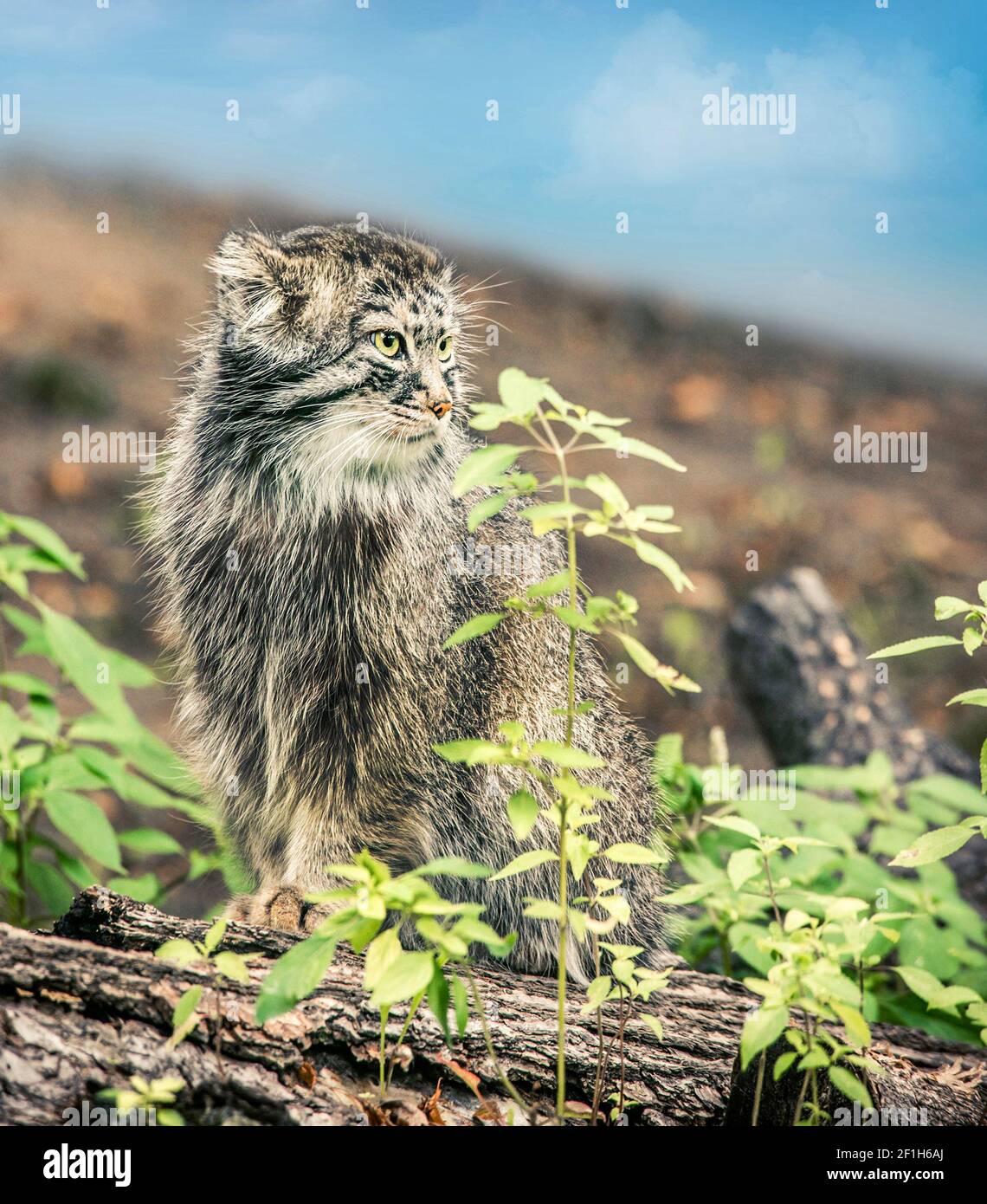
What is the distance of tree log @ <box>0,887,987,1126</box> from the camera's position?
2.11 m

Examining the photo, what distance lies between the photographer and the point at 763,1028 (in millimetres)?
1989

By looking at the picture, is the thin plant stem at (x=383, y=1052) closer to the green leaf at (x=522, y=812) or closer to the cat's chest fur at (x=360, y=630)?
the green leaf at (x=522, y=812)

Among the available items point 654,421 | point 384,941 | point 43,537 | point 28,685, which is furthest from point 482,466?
point 654,421

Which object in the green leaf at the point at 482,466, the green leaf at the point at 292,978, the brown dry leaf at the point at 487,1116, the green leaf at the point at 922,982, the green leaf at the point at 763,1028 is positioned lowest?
the brown dry leaf at the point at 487,1116

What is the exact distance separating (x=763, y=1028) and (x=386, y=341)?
1860 mm

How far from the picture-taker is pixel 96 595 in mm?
6465

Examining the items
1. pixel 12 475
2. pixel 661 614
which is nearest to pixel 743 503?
pixel 661 614

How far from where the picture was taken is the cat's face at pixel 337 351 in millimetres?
2928

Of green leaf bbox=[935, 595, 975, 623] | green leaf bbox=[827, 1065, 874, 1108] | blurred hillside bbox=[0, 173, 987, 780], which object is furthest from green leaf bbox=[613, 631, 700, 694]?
blurred hillside bbox=[0, 173, 987, 780]

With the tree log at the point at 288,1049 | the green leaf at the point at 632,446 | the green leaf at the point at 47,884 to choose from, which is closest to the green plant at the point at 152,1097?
the tree log at the point at 288,1049

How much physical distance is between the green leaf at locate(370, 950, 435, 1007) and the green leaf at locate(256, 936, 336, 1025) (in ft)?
0.36

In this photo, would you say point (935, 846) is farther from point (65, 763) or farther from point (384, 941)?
point (65, 763)

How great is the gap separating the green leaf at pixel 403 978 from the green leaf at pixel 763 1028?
0.58 m
